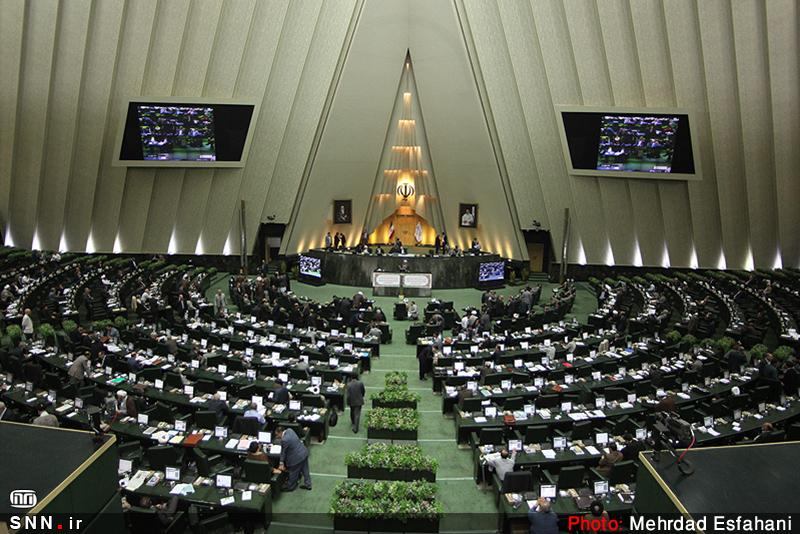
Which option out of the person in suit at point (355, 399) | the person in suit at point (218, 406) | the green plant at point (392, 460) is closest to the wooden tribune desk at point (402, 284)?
the person in suit at point (355, 399)

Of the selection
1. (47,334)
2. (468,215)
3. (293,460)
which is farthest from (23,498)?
(468,215)

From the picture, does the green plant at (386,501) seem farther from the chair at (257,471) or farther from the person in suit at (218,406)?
the person in suit at (218,406)

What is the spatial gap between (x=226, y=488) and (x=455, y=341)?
915cm

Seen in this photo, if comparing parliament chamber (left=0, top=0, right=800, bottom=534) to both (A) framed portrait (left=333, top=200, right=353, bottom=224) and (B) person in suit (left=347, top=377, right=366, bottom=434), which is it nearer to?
(B) person in suit (left=347, top=377, right=366, bottom=434)

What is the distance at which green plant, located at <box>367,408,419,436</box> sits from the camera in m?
10.4

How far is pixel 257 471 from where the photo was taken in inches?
329

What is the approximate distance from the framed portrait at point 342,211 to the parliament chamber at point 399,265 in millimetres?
182

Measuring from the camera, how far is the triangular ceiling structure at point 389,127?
1087 inches

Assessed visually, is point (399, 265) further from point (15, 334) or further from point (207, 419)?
point (207, 419)

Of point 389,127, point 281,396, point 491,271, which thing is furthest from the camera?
point 389,127

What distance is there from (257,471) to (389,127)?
28141 millimetres

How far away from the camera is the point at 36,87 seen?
23.9m

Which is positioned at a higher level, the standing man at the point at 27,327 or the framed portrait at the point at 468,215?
the framed portrait at the point at 468,215

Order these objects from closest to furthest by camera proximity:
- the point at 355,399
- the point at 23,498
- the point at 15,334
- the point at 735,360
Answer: the point at 23,498
the point at 355,399
the point at 735,360
the point at 15,334
